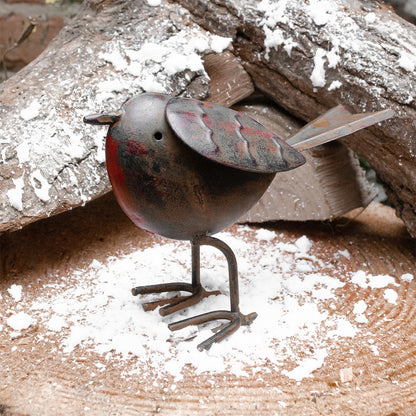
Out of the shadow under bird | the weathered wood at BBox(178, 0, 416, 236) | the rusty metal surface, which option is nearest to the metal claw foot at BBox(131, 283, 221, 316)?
the shadow under bird

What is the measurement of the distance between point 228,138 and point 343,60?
74 centimetres

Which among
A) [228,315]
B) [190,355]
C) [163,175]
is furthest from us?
[228,315]

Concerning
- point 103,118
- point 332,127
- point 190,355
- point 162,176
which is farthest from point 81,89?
point 190,355

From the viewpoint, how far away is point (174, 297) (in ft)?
4.45

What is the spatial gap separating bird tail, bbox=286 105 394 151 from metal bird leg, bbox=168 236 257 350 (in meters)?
0.31

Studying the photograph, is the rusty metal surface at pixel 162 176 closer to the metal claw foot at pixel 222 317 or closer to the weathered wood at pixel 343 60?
the metal claw foot at pixel 222 317

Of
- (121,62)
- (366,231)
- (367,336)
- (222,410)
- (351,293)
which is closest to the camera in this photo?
(222,410)

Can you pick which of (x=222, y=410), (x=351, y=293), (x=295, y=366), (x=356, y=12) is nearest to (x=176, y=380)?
(x=222, y=410)

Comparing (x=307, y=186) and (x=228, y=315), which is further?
(x=307, y=186)

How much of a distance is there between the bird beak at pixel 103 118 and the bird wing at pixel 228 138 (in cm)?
12

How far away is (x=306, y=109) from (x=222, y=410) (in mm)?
1121

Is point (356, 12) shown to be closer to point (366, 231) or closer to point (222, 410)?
point (366, 231)

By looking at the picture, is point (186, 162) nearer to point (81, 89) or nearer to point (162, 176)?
point (162, 176)

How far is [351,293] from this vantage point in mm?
1391
